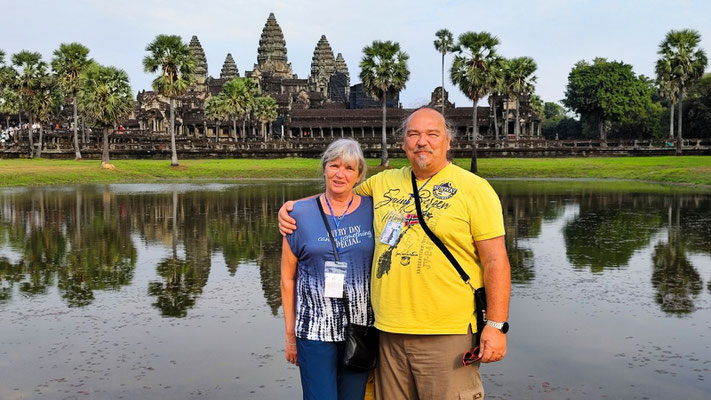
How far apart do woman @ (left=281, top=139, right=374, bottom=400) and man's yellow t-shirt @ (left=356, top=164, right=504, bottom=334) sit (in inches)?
7.5

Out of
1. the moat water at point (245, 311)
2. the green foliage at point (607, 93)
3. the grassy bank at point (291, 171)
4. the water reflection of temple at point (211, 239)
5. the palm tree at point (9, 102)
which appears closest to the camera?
the moat water at point (245, 311)

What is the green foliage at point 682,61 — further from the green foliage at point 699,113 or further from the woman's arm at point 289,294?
the woman's arm at point 289,294

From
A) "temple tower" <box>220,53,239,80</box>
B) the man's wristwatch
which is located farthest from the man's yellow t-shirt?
"temple tower" <box>220,53,239,80</box>

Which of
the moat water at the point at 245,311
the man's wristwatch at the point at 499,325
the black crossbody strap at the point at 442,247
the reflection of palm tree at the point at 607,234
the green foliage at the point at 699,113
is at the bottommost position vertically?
the moat water at the point at 245,311

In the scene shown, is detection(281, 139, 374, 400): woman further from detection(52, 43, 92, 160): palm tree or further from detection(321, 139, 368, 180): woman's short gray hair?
detection(52, 43, 92, 160): palm tree

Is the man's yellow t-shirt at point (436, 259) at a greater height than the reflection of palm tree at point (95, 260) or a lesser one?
greater

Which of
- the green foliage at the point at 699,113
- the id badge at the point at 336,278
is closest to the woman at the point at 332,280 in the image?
the id badge at the point at 336,278

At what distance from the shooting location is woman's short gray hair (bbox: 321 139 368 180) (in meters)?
4.45

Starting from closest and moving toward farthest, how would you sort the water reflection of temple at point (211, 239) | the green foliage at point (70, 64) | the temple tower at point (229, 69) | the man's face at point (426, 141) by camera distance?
the man's face at point (426, 141) → the water reflection of temple at point (211, 239) → the green foliage at point (70, 64) → the temple tower at point (229, 69)

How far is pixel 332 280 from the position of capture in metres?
4.27

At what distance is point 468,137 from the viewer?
3177 inches

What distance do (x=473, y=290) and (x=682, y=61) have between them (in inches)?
2385

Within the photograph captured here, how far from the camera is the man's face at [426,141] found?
4.21 m

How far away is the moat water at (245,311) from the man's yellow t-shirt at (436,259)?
2301 mm
